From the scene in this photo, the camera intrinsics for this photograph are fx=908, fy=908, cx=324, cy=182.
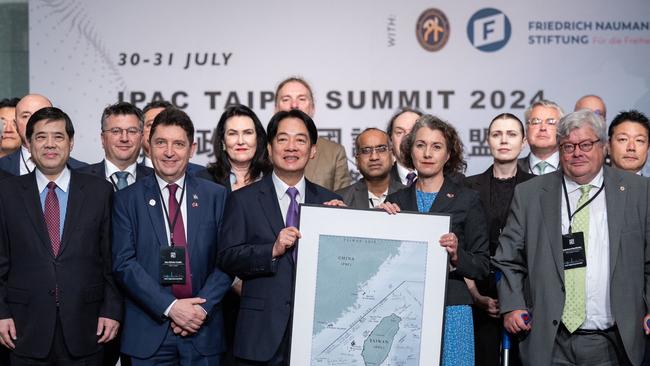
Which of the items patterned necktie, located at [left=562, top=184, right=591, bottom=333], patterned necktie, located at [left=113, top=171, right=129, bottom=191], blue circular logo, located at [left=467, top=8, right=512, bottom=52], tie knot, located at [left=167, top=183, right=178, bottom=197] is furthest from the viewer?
blue circular logo, located at [left=467, top=8, right=512, bottom=52]

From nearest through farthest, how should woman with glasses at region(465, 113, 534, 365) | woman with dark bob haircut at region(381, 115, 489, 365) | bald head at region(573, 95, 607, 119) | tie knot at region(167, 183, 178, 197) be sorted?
woman with dark bob haircut at region(381, 115, 489, 365) < tie knot at region(167, 183, 178, 197) < woman with glasses at region(465, 113, 534, 365) < bald head at region(573, 95, 607, 119)

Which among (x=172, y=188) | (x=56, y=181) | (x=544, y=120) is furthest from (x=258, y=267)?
(x=544, y=120)

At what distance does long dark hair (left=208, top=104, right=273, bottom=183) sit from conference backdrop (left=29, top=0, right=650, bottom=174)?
224 cm

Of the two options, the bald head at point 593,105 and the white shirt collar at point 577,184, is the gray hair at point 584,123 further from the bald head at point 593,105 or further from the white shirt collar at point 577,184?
the bald head at point 593,105

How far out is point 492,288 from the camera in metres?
5.07

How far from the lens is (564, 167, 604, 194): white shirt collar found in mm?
4359

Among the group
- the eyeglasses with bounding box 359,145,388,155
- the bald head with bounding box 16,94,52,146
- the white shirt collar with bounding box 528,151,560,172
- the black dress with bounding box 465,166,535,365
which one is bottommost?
the black dress with bounding box 465,166,535,365

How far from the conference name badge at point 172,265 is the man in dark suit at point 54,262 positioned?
0.33 metres

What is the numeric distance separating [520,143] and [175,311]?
2.50 meters

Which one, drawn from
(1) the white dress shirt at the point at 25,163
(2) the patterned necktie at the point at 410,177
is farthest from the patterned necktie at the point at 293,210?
(1) the white dress shirt at the point at 25,163

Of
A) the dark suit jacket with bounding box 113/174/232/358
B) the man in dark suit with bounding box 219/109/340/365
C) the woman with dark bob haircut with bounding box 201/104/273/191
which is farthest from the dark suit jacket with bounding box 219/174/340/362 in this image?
the woman with dark bob haircut with bounding box 201/104/273/191

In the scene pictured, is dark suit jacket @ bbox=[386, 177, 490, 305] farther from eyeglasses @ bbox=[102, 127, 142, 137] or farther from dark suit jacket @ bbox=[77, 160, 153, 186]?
eyeglasses @ bbox=[102, 127, 142, 137]

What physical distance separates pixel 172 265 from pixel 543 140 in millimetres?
2701

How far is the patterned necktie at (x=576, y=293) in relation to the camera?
419 centimetres
